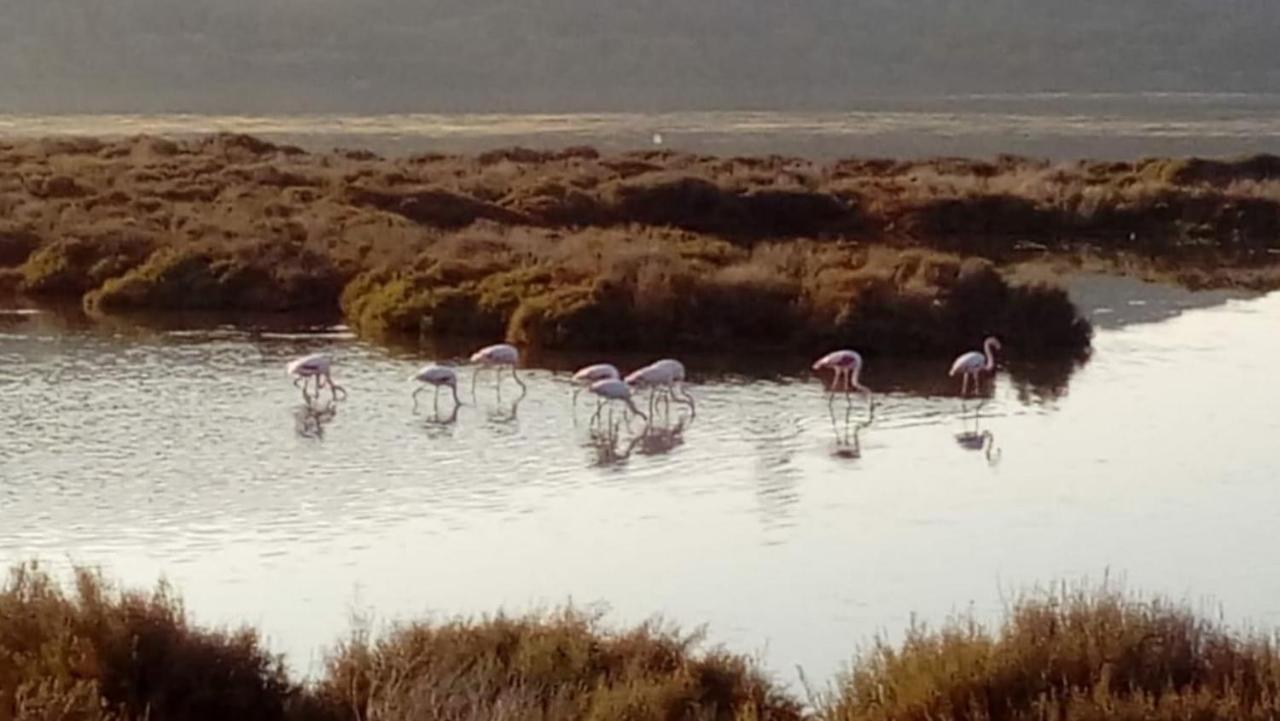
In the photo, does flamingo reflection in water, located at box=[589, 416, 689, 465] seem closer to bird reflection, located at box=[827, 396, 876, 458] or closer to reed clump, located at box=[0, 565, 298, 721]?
bird reflection, located at box=[827, 396, 876, 458]

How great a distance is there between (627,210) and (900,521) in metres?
21.3

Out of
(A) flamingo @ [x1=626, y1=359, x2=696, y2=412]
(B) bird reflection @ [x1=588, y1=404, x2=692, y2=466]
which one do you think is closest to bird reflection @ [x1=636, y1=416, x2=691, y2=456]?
(B) bird reflection @ [x1=588, y1=404, x2=692, y2=466]

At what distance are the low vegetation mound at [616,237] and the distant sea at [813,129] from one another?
1530cm

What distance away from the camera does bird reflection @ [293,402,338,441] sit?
48.2 feet

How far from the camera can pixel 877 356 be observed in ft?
61.2

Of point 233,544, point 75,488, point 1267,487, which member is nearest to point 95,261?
point 75,488

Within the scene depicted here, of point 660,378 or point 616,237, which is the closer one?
point 660,378

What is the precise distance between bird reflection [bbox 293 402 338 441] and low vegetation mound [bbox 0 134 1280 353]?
3.58 meters

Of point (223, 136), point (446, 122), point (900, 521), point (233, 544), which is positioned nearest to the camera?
point (233, 544)

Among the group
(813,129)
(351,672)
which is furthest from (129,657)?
(813,129)

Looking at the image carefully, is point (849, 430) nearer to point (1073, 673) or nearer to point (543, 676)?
point (543, 676)

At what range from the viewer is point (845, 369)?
53.7 feet

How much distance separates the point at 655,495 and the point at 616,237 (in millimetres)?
10465

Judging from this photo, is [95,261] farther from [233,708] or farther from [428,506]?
[233,708]
